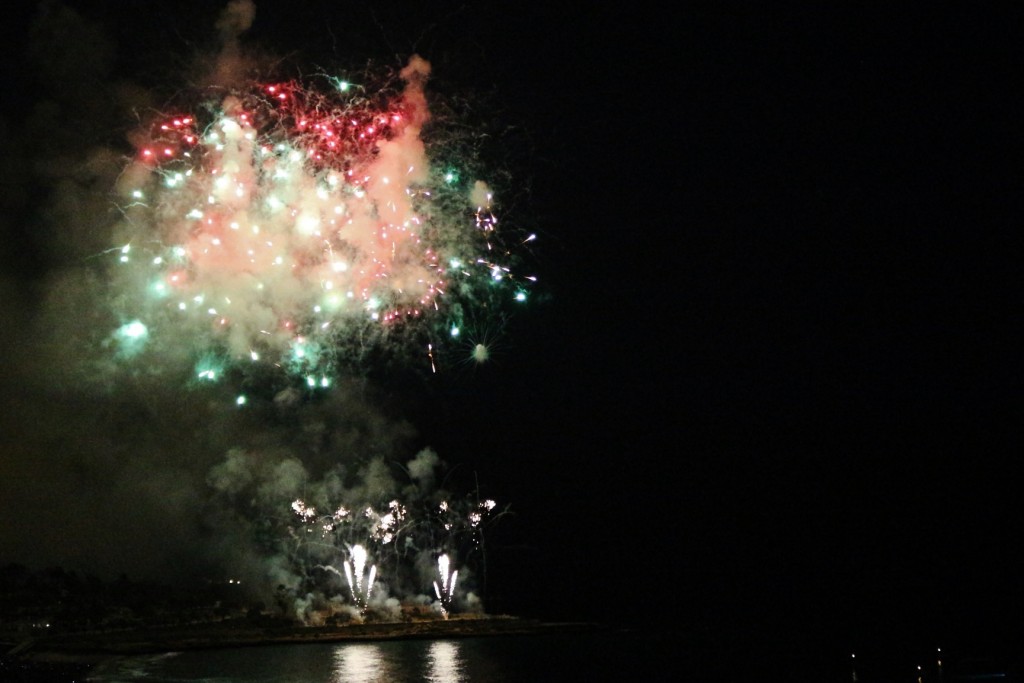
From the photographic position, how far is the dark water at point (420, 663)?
17.7 metres

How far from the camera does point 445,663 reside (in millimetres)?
20344

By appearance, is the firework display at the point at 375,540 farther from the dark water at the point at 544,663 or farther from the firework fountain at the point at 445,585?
the dark water at the point at 544,663

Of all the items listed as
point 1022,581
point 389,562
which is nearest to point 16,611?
point 389,562

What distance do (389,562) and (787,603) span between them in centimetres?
3215

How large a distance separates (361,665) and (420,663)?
4.50ft

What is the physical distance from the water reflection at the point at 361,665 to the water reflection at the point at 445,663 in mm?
938

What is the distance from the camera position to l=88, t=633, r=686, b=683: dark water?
698 inches

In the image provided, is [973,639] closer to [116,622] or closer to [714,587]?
[714,587]

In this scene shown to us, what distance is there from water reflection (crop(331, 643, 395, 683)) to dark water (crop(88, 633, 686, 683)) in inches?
0.8

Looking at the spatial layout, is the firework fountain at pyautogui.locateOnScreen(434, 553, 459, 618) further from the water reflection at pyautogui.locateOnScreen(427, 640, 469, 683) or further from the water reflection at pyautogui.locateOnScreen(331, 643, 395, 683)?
the water reflection at pyautogui.locateOnScreen(331, 643, 395, 683)

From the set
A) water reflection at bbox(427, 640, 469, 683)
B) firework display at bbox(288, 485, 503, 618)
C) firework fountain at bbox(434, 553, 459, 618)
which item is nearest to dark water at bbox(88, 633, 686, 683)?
water reflection at bbox(427, 640, 469, 683)

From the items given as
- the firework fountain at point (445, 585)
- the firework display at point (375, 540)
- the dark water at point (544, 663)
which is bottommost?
the dark water at point (544, 663)

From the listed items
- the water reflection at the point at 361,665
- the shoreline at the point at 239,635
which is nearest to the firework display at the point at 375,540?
the shoreline at the point at 239,635

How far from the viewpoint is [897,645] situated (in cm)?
3109
